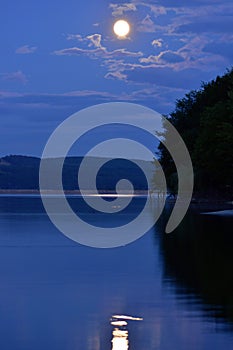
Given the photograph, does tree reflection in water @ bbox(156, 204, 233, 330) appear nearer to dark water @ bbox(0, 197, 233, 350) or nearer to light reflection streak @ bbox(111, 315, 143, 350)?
dark water @ bbox(0, 197, 233, 350)

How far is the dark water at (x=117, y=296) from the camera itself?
12758mm

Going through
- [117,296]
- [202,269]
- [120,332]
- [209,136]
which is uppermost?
[209,136]

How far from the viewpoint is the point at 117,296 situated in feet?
56.5

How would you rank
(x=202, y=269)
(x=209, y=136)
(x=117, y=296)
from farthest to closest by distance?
(x=209, y=136) → (x=202, y=269) → (x=117, y=296)

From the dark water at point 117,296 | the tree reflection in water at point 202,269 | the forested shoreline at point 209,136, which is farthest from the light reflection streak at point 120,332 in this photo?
the forested shoreline at point 209,136

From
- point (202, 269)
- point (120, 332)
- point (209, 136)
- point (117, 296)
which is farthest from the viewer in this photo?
point (209, 136)

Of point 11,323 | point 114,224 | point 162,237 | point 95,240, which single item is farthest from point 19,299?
point 114,224

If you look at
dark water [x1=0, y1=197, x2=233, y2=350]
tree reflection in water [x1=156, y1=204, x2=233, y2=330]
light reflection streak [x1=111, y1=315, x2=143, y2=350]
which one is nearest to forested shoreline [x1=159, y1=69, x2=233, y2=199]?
tree reflection in water [x1=156, y1=204, x2=233, y2=330]

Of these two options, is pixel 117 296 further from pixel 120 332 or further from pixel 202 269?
pixel 202 269

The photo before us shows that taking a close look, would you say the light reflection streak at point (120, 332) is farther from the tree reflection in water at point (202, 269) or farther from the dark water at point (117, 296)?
the tree reflection in water at point (202, 269)

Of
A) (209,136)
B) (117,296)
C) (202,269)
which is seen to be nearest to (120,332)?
(117,296)

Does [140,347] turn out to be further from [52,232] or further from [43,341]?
[52,232]

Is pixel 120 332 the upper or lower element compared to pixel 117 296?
lower

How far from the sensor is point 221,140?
71062 millimetres
